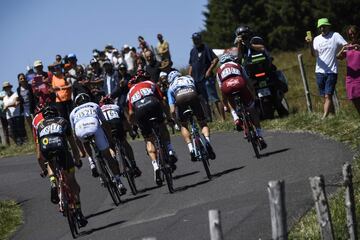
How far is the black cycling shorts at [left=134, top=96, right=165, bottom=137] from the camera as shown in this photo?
16.2m

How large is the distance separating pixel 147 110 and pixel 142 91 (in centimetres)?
35

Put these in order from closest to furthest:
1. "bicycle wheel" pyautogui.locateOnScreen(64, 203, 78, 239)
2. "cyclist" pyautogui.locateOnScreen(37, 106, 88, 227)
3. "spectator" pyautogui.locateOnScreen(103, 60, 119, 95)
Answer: "bicycle wheel" pyautogui.locateOnScreen(64, 203, 78, 239) → "cyclist" pyautogui.locateOnScreen(37, 106, 88, 227) → "spectator" pyautogui.locateOnScreen(103, 60, 119, 95)

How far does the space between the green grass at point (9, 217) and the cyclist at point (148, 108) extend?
2.49 metres

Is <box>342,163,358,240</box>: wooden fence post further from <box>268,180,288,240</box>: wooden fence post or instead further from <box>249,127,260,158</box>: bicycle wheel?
<box>249,127,260,158</box>: bicycle wheel

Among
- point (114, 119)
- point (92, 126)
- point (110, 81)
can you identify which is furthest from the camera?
point (110, 81)

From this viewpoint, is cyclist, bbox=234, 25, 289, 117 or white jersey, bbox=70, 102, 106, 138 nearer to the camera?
white jersey, bbox=70, 102, 106, 138

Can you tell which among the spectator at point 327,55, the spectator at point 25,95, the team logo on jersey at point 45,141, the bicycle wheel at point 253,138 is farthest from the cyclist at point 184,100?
the spectator at point 25,95

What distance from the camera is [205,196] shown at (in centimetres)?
1450

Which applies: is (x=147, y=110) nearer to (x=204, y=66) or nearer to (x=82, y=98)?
(x=82, y=98)

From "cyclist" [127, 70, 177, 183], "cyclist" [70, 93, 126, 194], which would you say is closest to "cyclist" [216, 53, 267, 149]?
"cyclist" [127, 70, 177, 183]

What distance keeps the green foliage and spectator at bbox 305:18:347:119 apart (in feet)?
137

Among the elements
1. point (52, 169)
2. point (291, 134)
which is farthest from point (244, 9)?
point (52, 169)

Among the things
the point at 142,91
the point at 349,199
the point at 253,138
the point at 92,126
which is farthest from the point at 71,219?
the point at 349,199

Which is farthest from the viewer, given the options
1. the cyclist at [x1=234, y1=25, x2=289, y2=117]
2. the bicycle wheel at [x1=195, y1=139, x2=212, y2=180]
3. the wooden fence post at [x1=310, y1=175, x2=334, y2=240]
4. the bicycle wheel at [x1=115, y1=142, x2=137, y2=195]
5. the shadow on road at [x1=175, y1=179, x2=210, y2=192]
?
the cyclist at [x1=234, y1=25, x2=289, y2=117]
